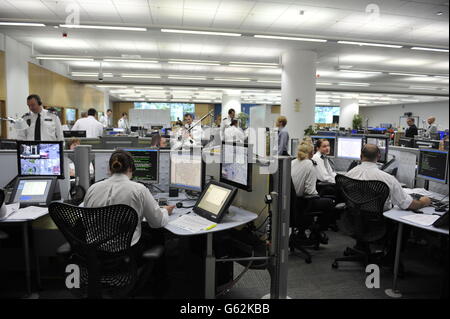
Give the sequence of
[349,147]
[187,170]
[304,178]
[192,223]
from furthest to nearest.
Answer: [349,147], [304,178], [187,170], [192,223]

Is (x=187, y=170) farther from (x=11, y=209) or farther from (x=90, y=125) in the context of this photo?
(x=90, y=125)

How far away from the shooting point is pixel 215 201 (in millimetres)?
2184

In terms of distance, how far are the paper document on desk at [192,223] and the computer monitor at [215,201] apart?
5cm

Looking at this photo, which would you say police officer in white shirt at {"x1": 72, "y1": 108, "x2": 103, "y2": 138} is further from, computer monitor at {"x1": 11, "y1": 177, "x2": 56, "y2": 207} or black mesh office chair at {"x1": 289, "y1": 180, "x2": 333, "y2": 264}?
Result: black mesh office chair at {"x1": 289, "y1": 180, "x2": 333, "y2": 264}

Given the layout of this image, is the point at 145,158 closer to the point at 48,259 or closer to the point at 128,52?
the point at 48,259

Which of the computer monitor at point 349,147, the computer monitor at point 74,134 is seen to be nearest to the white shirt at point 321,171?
the computer monitor at point 349,147

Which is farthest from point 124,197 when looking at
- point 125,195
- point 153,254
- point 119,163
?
point 153,254

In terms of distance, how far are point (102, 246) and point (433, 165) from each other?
9.63 feet

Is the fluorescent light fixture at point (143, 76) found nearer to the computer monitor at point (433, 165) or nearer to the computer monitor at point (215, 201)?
the computer monitor at point (215, 201)

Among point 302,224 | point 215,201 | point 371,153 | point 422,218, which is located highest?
point 371,153

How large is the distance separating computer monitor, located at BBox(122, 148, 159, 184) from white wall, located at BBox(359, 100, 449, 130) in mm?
16224

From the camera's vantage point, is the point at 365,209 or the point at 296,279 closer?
the point at 365,209

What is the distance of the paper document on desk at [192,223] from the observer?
6.47 ft

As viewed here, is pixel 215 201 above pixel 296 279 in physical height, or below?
above
